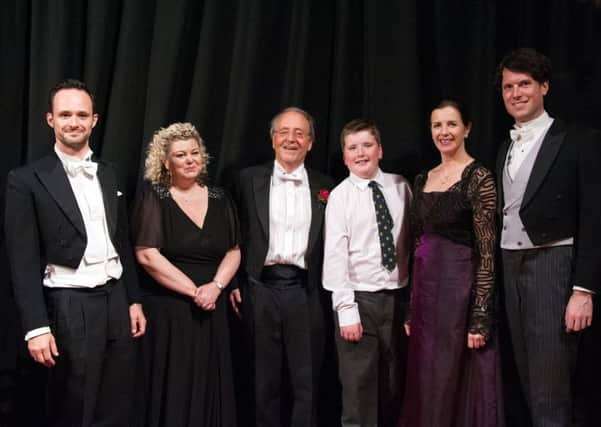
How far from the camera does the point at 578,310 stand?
2373 mm

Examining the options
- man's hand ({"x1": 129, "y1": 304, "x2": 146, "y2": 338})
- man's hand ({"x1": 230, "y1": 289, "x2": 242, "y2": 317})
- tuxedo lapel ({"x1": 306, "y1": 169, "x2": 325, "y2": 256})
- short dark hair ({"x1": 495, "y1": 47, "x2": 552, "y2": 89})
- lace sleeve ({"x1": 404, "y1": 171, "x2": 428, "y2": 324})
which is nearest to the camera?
short dark hair ({"x1": 495, "y1": 47, "x2": 552, "y2": 89})

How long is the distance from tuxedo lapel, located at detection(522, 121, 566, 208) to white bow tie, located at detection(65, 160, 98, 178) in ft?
5.63

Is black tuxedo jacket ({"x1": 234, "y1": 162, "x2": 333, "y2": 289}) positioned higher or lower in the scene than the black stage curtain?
lower

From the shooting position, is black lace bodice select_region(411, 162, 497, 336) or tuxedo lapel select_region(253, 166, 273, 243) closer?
Answer: black lace bodice select_region(411, 162, 497, 336)

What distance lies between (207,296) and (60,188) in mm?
776

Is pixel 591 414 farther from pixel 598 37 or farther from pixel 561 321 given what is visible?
pixel 598 37

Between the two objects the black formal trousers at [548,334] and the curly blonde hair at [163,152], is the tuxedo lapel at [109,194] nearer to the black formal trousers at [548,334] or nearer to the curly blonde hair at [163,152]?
the curly blonde hair at [163,152]

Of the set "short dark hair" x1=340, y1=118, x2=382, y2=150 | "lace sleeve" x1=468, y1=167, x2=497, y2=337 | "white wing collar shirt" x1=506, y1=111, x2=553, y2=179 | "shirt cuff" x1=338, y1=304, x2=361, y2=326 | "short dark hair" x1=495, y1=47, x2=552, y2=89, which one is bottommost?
"shirt cuff" x1=338, y1=304, x2=361, y2=326

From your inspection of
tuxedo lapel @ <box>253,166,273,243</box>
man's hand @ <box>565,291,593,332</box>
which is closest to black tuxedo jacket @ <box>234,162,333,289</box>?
tuxedo lapel @ <box>253,166,273,243</box>

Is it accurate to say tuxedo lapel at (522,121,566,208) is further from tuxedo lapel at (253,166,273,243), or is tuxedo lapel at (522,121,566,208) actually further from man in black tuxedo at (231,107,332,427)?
tuxedo lapel at (253,166,273,243)

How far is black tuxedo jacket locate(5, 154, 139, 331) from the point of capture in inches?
94.3

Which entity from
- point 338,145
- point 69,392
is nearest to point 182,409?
point 69,392

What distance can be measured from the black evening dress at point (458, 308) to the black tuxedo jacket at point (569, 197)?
0.59 ft

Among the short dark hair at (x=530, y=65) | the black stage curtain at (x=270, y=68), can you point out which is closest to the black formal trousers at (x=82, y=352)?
the black stage curtain at (x=270, y=68)
